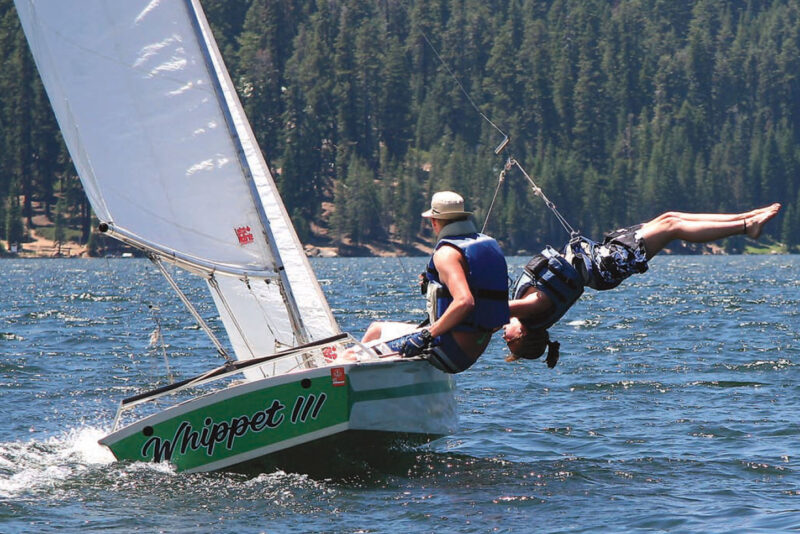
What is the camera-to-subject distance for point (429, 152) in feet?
426

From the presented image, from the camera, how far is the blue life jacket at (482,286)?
9.95 m

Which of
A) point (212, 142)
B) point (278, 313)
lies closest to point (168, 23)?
point (212, 142)

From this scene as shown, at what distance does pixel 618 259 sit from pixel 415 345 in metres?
1.78

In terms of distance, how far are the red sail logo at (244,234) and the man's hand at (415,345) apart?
1747mm

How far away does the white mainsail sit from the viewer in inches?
414

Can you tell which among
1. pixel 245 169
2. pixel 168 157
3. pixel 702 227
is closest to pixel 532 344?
pixel 702 227

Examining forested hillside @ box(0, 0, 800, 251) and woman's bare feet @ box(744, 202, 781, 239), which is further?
forested hillside @ box(0, 0, 800, 251)

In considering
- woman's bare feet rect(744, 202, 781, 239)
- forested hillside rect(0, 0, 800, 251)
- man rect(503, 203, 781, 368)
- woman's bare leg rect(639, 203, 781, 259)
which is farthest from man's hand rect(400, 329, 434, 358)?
forested hillside rect(0, 0, 800, 251)

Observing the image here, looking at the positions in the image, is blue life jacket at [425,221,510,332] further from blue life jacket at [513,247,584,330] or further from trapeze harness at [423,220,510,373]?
blue life jacket at [513,247,584,330]

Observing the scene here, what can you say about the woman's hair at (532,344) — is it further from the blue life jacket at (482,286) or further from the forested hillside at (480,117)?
the forested hillside at (480,117)

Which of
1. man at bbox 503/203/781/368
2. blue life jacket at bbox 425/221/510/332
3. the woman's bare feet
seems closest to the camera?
the woman's bare feet

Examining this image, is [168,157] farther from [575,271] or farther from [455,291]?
[575,271]

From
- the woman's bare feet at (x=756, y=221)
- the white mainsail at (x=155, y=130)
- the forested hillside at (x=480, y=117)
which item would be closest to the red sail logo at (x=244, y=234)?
the white mainsail at (x=155, y=130)

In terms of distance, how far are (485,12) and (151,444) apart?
492 ft
